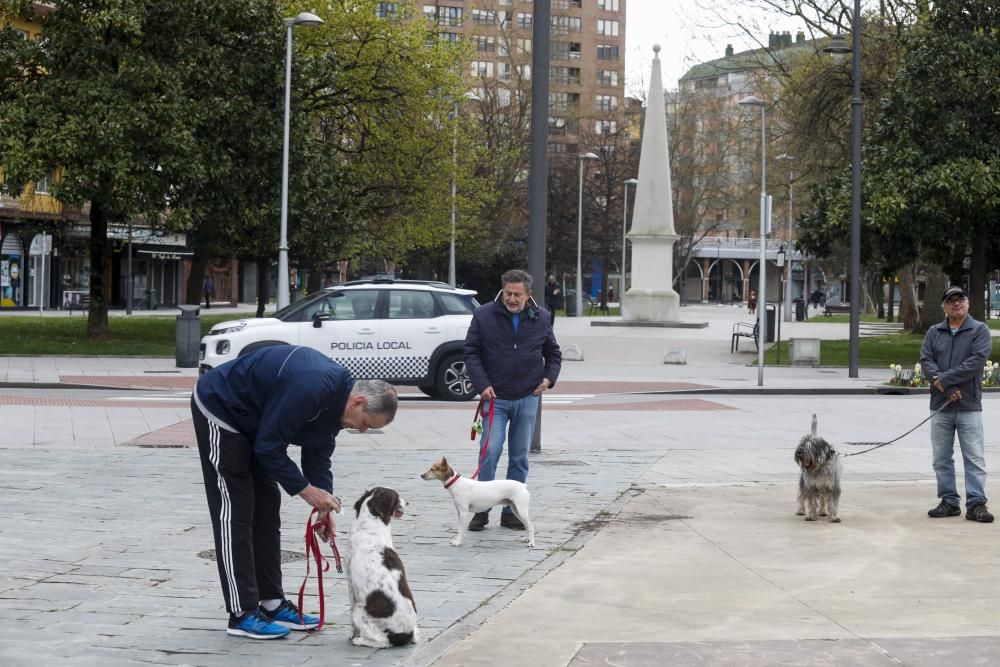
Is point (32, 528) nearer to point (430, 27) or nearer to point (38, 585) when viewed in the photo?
point (38, 585)

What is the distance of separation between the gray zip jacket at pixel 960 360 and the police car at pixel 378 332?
10452 millimetres

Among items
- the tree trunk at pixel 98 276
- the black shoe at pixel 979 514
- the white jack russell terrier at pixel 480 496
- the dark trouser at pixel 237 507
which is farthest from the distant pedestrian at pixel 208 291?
the dark trouser at pixel 237 507

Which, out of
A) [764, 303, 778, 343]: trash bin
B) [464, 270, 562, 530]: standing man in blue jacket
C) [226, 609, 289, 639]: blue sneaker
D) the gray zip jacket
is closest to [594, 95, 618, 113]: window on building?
[764, 303, 778, 343]: trash bin

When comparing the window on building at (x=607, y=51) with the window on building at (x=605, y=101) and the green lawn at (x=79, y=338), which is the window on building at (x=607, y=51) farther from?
the green lawn at (x=79, y=338)

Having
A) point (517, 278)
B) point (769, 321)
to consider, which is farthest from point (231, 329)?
point (769, 321)

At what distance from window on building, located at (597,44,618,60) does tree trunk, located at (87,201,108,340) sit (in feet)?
321

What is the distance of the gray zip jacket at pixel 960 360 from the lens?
10.4 meters

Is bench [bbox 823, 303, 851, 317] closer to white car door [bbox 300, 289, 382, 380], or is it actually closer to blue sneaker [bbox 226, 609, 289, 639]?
white car door [bbox 300, 289, 382, 380]

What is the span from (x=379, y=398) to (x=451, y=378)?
15328 millimetres

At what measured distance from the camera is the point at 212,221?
3469cm

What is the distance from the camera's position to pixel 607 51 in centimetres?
12838

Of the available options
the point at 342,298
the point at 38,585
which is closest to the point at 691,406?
the point at 342,298

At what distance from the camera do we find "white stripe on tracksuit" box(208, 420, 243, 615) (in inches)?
241

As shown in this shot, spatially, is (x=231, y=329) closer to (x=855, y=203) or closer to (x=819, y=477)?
(x=819, y=477)
